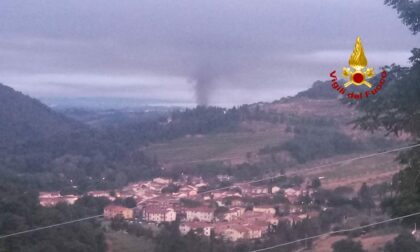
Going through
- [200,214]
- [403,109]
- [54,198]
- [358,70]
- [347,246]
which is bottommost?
[347,246]

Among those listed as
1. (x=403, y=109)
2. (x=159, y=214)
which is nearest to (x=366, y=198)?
(x=403, y=109)

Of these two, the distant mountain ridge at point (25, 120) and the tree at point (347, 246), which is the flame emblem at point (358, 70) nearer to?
the tree at point (347, 246)

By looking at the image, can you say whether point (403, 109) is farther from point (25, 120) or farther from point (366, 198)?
point (25, 120)

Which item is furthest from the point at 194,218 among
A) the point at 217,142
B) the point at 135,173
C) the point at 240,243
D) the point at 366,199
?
the point at 217,142

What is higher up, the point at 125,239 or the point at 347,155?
the point at 347,155

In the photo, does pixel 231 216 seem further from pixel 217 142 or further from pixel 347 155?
pixel 217 142
